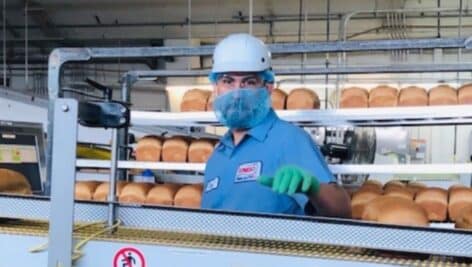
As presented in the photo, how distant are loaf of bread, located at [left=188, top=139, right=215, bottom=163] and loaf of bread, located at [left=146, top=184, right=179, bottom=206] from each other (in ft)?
0.56

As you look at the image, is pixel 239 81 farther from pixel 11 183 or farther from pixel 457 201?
pixel 457 201

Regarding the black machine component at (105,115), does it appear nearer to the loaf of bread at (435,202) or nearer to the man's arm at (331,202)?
the man's arm at (331,202)

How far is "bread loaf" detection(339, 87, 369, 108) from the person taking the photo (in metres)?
2.76

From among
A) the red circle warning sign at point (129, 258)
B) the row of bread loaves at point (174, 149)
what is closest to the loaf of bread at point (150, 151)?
the row of bread loaves at point (174, 149)

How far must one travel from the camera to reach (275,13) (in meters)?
7.79

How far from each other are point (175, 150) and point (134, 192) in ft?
1.08

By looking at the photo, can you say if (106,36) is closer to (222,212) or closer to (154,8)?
(154,8)

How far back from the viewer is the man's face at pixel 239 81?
1.64 metres

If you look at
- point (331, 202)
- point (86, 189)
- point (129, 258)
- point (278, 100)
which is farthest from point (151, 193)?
point (129, 258)

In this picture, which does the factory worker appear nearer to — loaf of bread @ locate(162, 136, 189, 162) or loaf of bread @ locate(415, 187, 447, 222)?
loaf of bread @ locate(415, 187, 447, 222)

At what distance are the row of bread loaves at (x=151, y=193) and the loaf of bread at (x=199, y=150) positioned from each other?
0.48 feet

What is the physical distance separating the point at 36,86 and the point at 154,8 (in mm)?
3351

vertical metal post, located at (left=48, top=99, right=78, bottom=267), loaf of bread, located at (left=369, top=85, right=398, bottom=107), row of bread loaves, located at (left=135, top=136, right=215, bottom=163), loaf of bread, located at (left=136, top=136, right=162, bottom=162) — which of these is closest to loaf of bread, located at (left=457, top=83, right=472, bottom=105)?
loaf of bread, located at (left=369, top=85, right=398, bottom=107)

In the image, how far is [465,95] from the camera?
2.63m
